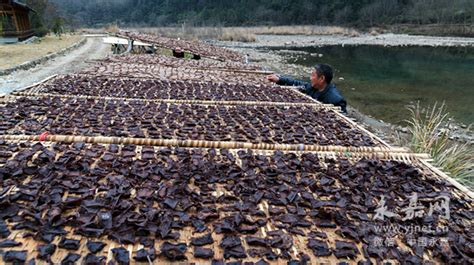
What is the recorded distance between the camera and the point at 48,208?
1.78 m

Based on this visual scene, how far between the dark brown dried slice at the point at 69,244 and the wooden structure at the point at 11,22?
22.0 metres

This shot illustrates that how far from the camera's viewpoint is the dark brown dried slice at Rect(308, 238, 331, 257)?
5.46 ft

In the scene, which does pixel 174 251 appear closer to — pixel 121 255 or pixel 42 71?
pixel 121 255

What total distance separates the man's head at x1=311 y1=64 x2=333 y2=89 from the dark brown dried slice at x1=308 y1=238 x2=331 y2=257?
3502 millimetres

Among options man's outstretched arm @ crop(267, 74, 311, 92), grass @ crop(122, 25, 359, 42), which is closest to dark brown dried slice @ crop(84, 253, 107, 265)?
man's outstretched arm @ crop(267, 74, 311, 92)

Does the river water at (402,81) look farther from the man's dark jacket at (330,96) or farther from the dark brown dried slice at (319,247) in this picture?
the dark brown dried slice at (319,247)

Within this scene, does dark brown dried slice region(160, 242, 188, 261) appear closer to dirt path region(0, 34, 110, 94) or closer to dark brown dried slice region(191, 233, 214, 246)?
dark brown dried slice region(191, 233, 214, 246)

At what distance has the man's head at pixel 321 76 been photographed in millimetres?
4855

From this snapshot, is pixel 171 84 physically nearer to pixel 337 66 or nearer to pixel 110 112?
pixel 110 112

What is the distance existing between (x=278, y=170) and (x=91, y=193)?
1161 millimetres

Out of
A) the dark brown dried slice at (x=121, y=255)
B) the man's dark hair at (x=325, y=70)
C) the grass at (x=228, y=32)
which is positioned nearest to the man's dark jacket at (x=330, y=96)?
the man's dark hair at (x=325, y=70)

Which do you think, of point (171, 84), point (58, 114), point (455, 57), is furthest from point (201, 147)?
point (455, 57)

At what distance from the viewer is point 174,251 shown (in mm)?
1585

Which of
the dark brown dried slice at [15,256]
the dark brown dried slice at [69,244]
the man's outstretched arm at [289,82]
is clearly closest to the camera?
the dark brown dried slice at [15,256]
